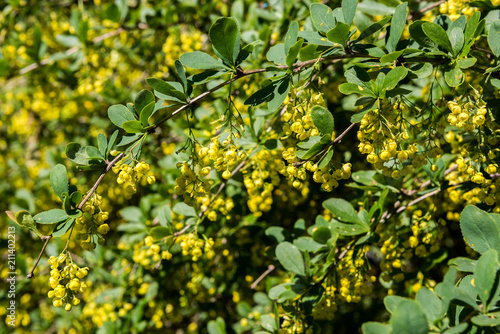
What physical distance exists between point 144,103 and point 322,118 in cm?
62

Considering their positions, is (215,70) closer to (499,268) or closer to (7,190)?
(499,268)

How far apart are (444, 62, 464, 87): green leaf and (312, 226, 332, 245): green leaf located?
74cm

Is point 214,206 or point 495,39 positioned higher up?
point 495,39

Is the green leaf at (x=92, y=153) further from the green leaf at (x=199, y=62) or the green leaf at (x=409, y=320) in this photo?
the green leaf at (x=409, y=320)

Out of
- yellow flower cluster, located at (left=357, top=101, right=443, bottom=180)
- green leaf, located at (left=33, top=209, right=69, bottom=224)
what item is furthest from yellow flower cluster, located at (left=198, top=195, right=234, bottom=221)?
yellow flower cluster, located at (left=357, top=101, right=443, bottom=180)

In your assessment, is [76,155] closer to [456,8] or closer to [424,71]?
[424,71]

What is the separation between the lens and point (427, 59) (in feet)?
4.26

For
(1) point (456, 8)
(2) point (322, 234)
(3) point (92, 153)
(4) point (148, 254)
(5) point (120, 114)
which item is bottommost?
(4) point (148, 254)

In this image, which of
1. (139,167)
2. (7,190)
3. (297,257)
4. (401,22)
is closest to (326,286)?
(297,257)

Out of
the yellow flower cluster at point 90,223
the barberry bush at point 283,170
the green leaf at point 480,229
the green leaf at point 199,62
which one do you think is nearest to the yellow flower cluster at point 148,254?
the barberry bush at point 283,170

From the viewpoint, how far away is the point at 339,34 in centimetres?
120

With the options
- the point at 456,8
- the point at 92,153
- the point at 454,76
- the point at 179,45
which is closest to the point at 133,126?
the point at 92,153

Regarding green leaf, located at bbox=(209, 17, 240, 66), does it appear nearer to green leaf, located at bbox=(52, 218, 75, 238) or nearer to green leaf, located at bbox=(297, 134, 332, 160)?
green leaf, located at bbox=(297, 134, 332, 160)

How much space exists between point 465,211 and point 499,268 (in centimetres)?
23
